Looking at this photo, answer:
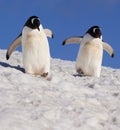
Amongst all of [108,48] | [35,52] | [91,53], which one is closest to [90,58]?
[91,53]

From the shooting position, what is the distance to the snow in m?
6.19

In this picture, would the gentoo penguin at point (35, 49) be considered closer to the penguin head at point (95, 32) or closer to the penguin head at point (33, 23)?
the penguin head at point (33, 23)

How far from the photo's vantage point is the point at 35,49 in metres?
10.6

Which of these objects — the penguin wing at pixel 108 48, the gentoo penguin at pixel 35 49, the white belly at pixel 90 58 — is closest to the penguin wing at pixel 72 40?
the penguin wing at pixel 108 48

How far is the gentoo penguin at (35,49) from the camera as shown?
10.6 metres

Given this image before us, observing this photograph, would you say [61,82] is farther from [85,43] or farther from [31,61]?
[85,43]

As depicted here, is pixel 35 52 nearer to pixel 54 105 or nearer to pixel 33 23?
pixel 33 23

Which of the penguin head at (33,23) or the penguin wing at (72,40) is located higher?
the penguin head at (33,23)

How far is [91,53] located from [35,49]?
2311 millimetres

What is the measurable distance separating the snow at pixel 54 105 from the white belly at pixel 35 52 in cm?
161

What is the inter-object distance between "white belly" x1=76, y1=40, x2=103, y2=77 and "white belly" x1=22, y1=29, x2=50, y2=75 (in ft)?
6.61

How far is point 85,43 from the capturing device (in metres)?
12.5

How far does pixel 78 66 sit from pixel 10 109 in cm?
665

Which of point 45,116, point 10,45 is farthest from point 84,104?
point 10,45
